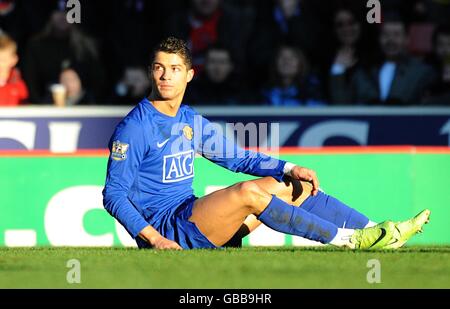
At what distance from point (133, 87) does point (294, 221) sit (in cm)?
612

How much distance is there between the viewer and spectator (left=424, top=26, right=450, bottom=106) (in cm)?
1343

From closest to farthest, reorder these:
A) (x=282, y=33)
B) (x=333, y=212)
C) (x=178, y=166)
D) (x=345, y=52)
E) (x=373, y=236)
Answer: (x=373, y=236), (x=178, y=166), (x=333, y=212), (x=345, y=52), (x=282, y=33)

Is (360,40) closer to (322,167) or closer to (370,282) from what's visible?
(322,167)

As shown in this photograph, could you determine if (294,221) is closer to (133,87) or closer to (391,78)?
(391,78)

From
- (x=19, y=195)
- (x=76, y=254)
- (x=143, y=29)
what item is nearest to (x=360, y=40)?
(x=143, y=29)

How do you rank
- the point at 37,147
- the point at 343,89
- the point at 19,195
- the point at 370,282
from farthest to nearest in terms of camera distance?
1. the point at 343,89
2. the point at 37,147
3. the point at 19,195
4. the point at 370,282

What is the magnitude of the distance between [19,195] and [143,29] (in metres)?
3.69

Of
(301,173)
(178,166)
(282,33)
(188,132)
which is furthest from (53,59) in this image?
(301,173)

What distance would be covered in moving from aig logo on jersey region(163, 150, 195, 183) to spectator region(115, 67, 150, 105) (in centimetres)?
541

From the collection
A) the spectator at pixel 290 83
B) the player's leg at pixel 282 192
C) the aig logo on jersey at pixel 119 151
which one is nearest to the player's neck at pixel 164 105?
the aig logo on jersey at pixel 119 151

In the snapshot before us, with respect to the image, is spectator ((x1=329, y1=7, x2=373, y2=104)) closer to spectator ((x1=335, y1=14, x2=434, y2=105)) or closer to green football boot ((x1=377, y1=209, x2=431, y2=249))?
spectator ((x1=335, y1=14, x2=434, y2=105))

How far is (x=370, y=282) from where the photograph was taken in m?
6.87

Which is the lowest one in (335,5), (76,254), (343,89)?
(76,254)

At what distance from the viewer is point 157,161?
8.17 m
